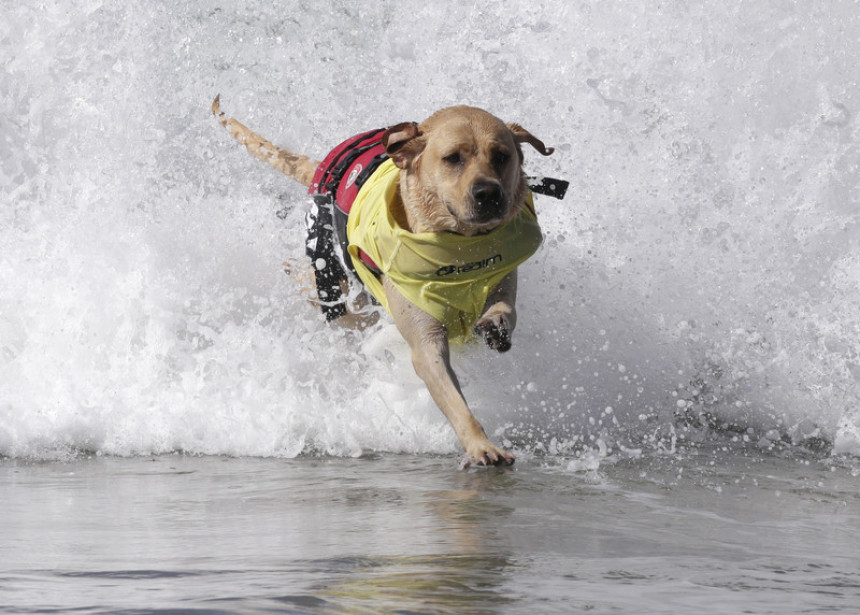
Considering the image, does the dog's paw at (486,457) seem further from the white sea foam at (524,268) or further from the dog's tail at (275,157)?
the dog's tail at (275,157)

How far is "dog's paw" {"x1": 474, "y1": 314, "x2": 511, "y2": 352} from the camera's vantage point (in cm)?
454

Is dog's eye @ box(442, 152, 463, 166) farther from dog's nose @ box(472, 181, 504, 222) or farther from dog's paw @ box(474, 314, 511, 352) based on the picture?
dog's paw @ box(474, 314, 511, 352)

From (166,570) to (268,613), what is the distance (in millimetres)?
493

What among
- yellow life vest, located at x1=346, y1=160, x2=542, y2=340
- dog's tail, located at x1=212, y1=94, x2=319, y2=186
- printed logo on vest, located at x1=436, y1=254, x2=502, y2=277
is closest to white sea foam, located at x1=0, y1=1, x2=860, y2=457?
dog's tail, located at x1=212, y1=94, x2=319, y2=186

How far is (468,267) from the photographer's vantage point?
4707 millimetres

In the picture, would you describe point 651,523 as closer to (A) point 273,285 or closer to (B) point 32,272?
(A) point 273,285

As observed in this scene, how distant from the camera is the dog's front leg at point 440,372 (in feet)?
13.6

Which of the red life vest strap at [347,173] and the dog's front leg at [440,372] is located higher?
the red life vest strap at [347,173]

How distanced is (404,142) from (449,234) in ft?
1.46

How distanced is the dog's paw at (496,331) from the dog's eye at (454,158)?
66 centimetres

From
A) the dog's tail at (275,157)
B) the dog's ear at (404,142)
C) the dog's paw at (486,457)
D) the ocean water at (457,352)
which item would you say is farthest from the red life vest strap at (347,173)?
the dog's paw at (486,457)

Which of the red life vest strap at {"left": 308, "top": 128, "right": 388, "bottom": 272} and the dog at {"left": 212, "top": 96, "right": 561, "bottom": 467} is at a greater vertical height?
the red life vest strap at {"left": 308, "top": 128, "right": 388, "bottom": 272}

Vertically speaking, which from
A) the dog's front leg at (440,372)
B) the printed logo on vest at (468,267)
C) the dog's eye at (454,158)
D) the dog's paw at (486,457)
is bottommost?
the dog's paw at (486,457)

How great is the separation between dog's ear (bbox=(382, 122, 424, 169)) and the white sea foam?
1.06 meters
